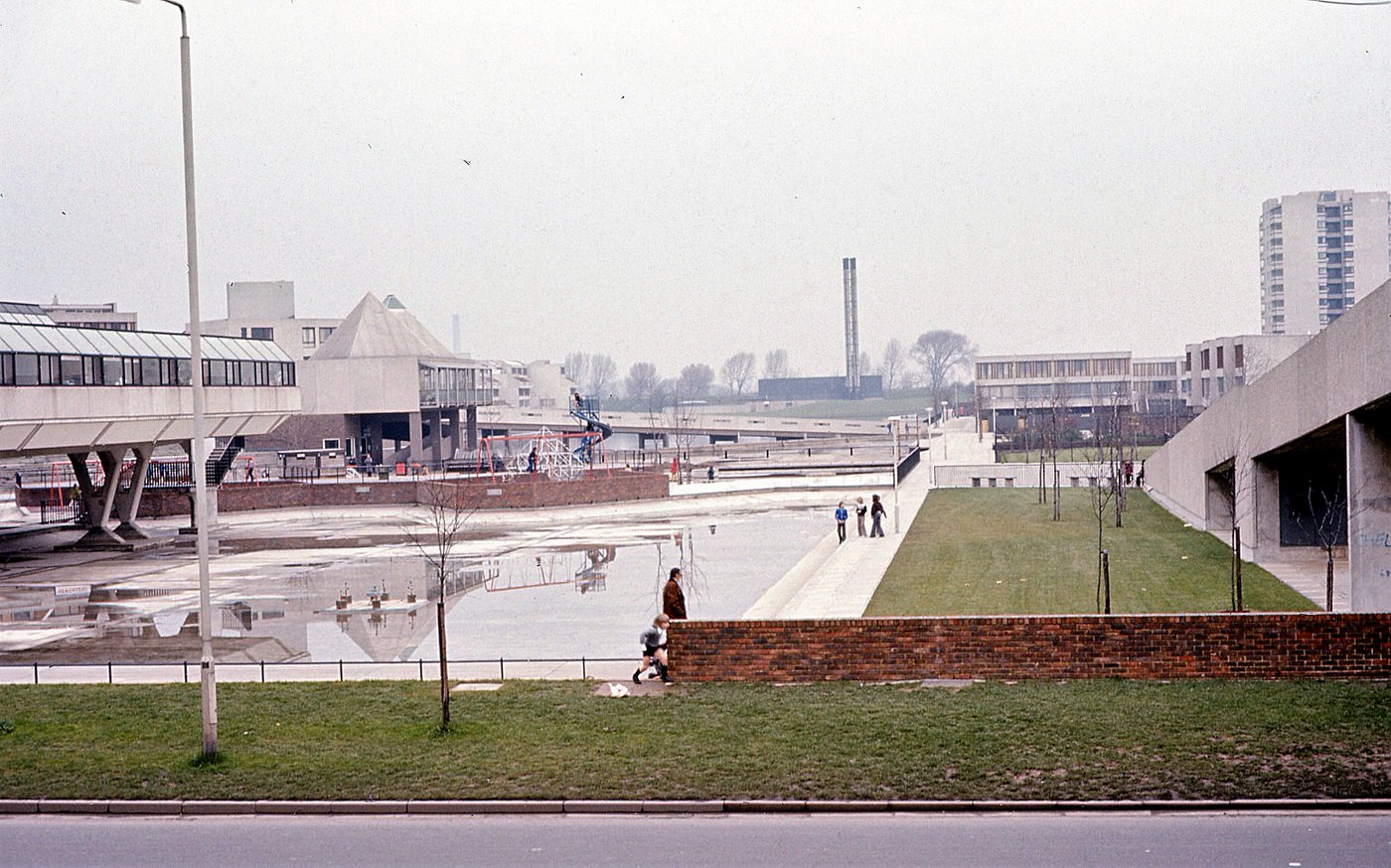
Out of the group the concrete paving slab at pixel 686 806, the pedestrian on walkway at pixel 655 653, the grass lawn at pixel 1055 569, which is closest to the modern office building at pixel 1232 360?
the grass lawn at pixel 1055 569

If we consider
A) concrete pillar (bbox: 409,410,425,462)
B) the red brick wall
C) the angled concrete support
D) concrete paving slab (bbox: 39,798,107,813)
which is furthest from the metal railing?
concrete pillar (bbox: 409,410,425,462)

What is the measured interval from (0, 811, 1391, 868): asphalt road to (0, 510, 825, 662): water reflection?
10068 mm

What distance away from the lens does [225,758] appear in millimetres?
14469

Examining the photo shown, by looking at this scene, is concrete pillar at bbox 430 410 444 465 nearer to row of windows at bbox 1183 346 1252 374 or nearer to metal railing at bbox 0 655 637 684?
row of windows at bbox 1183 346 1252 374

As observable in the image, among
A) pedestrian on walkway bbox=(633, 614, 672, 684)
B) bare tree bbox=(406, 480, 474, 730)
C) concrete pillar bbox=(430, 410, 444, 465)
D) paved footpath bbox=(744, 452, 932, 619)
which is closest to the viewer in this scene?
pedestrian on walkway bbox=(633, 614, 672, 684)

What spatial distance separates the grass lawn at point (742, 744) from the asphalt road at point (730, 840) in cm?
51

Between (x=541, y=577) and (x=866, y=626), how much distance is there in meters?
17.8

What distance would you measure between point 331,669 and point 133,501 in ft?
103

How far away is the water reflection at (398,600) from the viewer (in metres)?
24.4

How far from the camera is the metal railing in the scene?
768 inches

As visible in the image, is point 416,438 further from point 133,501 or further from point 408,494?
Result: point 133,501

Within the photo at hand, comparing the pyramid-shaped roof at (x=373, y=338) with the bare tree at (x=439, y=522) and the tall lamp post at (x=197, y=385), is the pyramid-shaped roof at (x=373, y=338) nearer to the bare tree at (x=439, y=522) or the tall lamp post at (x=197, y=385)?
the bare tree at (x=439, y=522)

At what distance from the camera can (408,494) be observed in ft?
198

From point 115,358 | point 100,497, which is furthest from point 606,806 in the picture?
point 100,497
